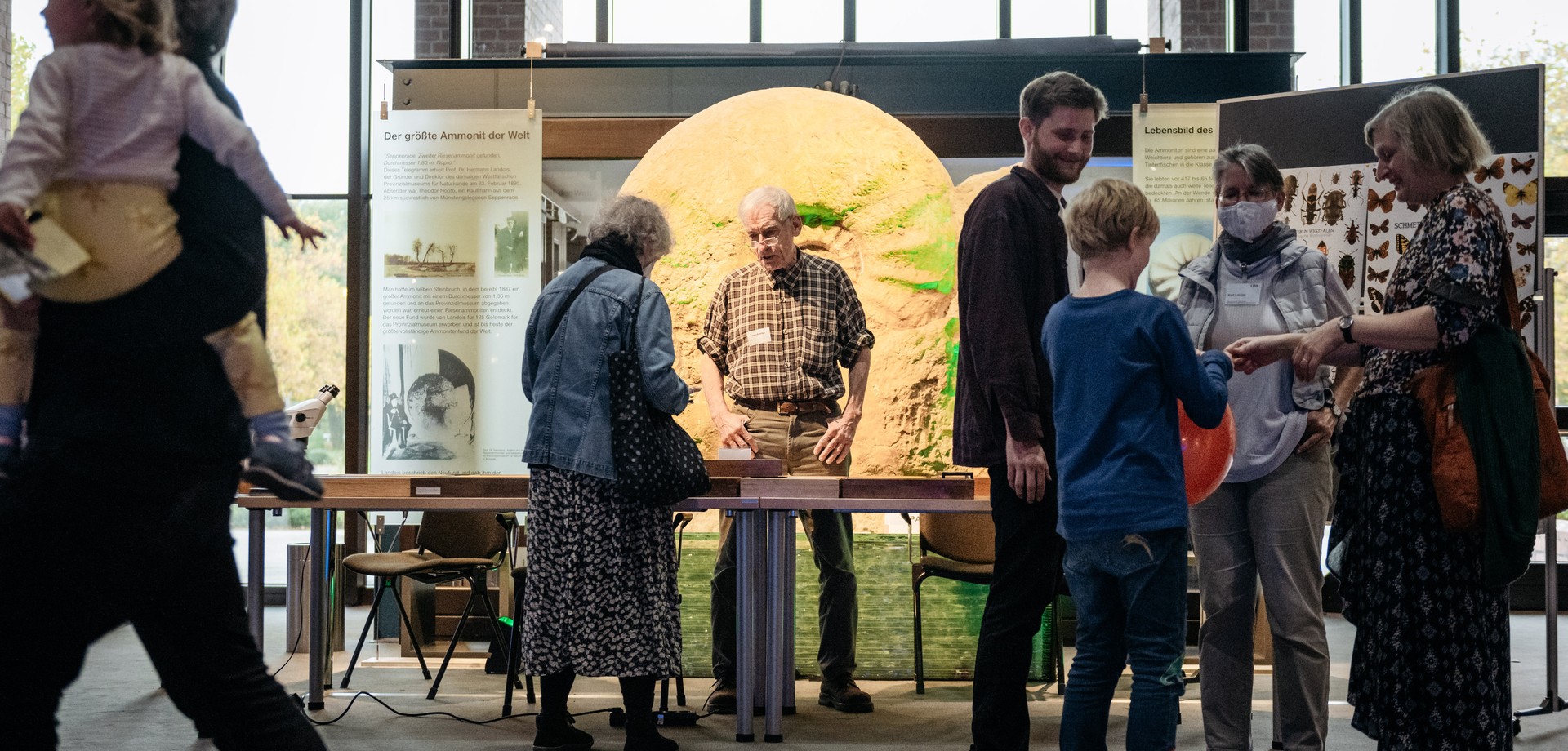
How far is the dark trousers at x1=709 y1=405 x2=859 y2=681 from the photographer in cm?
468

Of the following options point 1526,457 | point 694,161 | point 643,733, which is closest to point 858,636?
point 643,733

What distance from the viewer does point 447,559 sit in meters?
5.48

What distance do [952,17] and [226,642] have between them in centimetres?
828

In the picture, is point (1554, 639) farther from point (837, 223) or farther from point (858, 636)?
point (837, 223)

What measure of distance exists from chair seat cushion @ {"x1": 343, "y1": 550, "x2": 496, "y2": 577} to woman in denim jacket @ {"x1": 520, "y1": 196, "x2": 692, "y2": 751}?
1.66 m

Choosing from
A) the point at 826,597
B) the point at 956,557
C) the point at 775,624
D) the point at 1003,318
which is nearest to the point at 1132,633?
the point at 1003,318

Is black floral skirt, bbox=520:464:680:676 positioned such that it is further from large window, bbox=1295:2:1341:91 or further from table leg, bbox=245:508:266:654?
large window, bbox=1295:2:1341:91

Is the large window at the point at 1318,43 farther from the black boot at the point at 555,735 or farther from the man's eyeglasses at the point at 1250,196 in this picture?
the black boot at the point at 555,735

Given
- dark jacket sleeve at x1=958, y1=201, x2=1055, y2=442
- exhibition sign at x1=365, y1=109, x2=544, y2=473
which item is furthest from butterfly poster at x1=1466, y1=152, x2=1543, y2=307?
exhibition sign at x1=365, y1=109, x2=544, y2=473

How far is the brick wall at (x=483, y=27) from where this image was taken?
8742mm

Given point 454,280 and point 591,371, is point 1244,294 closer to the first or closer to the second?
point 591,371

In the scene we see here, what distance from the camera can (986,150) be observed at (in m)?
7.48

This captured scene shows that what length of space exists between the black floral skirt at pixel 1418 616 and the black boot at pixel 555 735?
2197 millimetres

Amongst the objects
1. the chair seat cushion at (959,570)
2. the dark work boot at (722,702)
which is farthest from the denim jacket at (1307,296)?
the dark work boot at (722,702)
